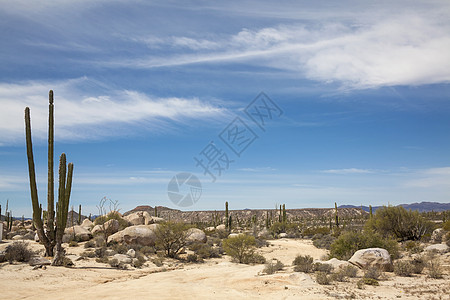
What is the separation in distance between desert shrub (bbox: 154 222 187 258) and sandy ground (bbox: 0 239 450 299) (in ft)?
18.4

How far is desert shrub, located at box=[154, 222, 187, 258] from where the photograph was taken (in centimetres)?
2178

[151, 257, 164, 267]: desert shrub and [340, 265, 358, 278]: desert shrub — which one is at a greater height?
[340, 265, 358, 278]: desert shrub

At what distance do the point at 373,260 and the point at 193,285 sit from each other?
749 cm

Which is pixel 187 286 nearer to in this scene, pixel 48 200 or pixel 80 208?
pixel 48 200

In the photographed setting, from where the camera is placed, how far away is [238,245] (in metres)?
19.9

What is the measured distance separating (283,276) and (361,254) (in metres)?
3.96

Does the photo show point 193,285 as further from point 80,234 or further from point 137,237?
point 80,234

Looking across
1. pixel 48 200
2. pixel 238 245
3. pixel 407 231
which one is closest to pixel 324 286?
pixel 238 245

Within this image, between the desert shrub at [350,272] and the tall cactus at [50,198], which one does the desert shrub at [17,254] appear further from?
the desert shrub at [350,272]

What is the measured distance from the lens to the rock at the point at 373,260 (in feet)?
47.4

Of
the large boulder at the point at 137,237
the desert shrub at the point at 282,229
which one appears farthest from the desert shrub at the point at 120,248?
the desert shrub at the point at 282,229

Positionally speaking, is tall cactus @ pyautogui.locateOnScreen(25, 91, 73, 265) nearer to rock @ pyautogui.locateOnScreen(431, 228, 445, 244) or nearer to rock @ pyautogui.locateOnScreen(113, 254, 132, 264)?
rock @ pyautogui.locateOnScreen(113, 254, 132, 264)

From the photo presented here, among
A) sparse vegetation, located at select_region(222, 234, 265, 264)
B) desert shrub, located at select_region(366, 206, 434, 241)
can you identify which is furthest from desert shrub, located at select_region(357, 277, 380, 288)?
desert shrub, located at select_region(366, 206, 434, 241)

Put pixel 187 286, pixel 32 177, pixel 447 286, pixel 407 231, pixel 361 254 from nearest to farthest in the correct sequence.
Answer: pixel 447 286
pixel 187 286
pixel 361 254
pixel 32 177
pixel 407 231
